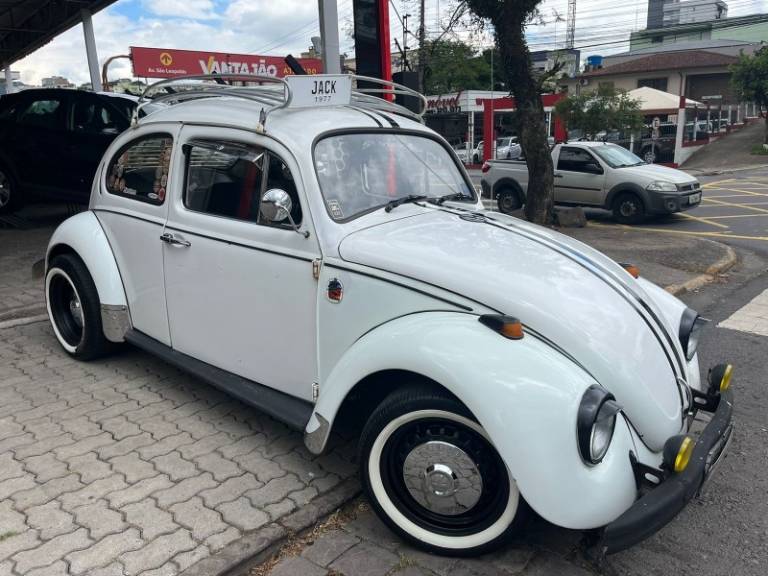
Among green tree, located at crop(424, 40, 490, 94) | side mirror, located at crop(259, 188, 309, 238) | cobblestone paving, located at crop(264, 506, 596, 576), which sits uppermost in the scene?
green tree, located at crop(424, 40, 490, 94)

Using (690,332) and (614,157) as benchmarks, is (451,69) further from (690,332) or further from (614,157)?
(690,332)

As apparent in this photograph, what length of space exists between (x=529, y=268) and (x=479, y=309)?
0.38 metres

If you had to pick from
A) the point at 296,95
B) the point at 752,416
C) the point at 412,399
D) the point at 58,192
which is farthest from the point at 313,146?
the point at 58,192

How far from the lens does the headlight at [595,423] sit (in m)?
2.23

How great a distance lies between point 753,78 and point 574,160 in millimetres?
21118

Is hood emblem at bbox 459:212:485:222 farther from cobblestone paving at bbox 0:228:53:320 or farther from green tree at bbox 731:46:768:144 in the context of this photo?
green tree at bbox 731:46:768:144

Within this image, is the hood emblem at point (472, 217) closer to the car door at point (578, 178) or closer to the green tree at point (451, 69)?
the car door at point (578, 178)

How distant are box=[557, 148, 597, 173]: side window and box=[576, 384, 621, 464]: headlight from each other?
11260mm

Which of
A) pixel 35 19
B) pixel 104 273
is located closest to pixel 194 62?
pixel 35 19

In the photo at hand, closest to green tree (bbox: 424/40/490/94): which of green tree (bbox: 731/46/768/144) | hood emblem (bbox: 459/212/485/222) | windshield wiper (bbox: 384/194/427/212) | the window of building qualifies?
the window of building

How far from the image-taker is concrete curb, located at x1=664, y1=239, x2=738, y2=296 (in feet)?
22.5

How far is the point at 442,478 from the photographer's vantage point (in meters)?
2.55

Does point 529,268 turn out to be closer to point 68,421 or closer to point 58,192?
point 68,421

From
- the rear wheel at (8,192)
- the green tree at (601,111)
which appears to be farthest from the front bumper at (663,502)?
the green tree at (601,111)
